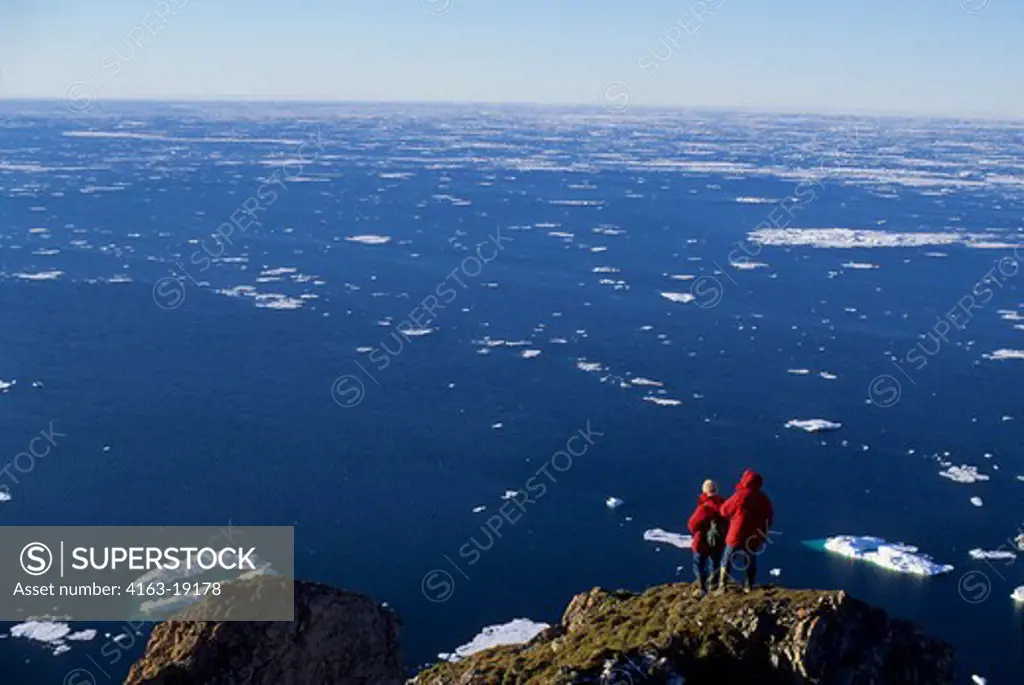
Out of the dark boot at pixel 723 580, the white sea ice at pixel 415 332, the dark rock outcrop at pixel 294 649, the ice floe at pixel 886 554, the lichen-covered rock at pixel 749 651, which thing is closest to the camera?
the lichen-covered rock at pixel 749 651

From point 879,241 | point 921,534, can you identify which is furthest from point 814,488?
point 879,241

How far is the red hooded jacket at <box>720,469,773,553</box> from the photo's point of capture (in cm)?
833

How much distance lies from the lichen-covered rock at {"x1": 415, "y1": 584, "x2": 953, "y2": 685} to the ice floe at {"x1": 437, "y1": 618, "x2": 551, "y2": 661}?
32.9 ft

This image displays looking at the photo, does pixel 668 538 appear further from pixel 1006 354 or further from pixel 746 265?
pixel 746 265

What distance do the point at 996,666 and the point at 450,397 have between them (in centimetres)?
1752

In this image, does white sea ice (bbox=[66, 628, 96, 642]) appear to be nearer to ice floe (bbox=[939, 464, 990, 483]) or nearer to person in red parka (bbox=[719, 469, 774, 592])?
person in red parka (bbox=[719, 469, 774, 592])

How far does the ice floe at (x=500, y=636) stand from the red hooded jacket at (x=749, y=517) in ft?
33.5

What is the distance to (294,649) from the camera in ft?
28.1

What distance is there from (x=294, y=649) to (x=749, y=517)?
3962 mm

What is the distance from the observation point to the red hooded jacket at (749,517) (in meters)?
8.33

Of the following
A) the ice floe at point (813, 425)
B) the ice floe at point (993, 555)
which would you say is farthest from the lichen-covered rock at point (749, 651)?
the ice floe at point (813, 425)

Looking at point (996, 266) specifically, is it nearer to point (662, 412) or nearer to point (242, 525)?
point (662, 412)

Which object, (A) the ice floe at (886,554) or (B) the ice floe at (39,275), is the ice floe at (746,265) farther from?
(B) the ice floe at (39,275)

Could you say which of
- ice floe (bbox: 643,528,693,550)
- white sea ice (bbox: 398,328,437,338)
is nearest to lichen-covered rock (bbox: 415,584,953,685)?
ice floe (bbox: 643,528,693,550)
